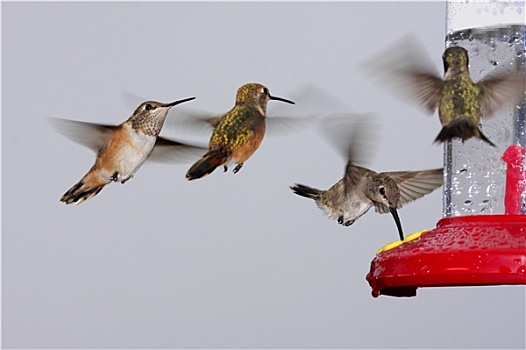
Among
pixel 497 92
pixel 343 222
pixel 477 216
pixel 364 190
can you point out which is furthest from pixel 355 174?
pixel 477 216

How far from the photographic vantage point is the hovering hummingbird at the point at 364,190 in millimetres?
4348

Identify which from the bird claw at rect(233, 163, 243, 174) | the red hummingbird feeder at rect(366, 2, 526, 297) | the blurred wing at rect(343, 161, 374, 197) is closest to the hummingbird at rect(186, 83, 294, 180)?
the bird claw at rect(233, 163, 243, 174)

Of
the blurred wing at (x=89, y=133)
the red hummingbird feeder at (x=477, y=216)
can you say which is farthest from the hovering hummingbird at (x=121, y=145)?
the red hummingbird feeder at (x=477, y=216)

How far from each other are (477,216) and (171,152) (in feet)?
5.38

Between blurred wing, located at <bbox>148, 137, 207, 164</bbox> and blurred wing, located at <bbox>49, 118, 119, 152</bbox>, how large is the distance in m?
0.21

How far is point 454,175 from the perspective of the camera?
14.0 ft

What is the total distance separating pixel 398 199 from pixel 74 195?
1387 mm

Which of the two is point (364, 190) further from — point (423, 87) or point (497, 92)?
point (497, 92)

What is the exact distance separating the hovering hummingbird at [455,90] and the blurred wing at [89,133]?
1.33 m

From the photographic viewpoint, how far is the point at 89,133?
4.92 meters

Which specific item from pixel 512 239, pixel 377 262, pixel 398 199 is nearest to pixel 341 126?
pixel 398 199

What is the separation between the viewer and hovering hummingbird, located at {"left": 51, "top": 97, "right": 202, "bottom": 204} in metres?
4.65

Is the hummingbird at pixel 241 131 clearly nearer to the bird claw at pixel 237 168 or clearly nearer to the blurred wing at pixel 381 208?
the bird claw at pixel 237 168

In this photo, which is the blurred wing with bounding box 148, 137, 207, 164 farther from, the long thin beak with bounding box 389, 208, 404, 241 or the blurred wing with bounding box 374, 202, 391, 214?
the long thin beak with bounding box 389, 208, 404, 241
